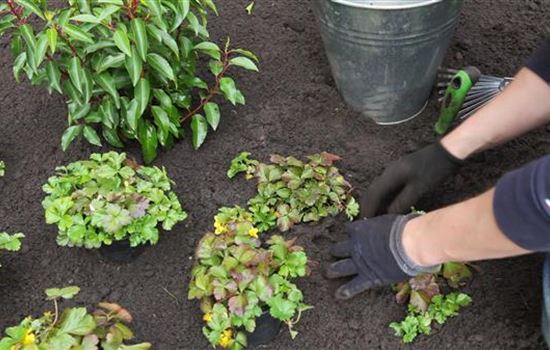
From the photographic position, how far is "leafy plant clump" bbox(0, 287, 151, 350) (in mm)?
1528

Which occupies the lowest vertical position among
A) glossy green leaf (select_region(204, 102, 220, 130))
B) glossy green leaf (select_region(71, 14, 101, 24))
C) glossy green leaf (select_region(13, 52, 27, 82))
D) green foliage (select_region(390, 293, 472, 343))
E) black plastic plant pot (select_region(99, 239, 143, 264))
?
black plastic plant pot (select_region(99, 239, 143, 264))

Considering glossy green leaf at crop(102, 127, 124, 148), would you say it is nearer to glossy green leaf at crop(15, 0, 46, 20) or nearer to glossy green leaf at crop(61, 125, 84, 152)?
glossy green leaf at crop(61, 125, 84, 152)

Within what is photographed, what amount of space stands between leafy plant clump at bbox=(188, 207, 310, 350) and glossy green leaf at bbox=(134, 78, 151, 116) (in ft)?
1.62

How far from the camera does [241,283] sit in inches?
65.8

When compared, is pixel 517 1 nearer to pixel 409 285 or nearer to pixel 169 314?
pixel 409 285

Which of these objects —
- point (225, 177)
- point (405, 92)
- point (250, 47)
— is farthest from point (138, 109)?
point (405, 92)

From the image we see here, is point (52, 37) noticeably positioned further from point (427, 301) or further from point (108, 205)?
point (427, 301)

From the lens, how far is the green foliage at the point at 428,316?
180cm

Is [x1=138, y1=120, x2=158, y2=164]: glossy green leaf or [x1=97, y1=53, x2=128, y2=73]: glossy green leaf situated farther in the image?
[x1=138, y1=120, x2=158, y2=164]: glossy green leaf

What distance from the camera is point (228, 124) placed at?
239 cm

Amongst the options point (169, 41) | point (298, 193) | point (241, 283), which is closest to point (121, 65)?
point (169, 41)

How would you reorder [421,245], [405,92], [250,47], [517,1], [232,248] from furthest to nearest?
1. [517,1]
2. [250,47]
3. [405,92]
4. [232,248]
5. [421,245]

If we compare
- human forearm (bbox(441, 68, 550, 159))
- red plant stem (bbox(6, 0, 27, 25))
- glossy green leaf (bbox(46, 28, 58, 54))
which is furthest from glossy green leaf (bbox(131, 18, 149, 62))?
human forearm (bbox(441, 68, 550, 159))

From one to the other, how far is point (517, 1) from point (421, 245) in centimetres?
182
